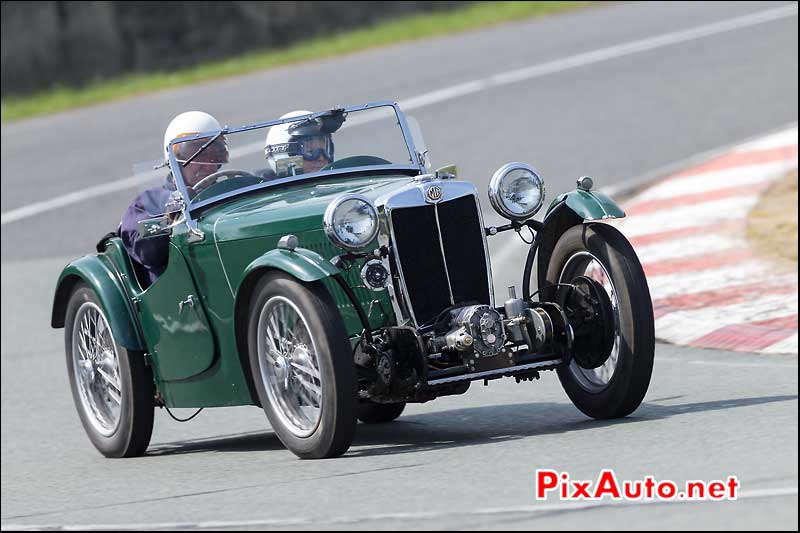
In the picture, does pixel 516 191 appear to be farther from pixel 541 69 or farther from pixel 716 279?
pixel 541 69

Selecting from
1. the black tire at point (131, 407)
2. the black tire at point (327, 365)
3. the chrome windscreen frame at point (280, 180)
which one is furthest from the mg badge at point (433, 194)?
the black tire at point (131, 407)

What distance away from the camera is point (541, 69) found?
17500mm

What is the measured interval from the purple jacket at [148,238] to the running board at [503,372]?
5.78 ft

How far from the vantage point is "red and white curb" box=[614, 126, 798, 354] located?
28.3ft

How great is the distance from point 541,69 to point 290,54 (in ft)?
11.9

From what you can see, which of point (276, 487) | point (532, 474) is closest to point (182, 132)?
point (276, 487)

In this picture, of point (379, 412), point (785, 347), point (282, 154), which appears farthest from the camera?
point (785, 347)

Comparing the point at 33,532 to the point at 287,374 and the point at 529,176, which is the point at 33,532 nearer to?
the point at 287,374

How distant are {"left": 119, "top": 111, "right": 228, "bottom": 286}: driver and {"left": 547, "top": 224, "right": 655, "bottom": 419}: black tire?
1.82 m

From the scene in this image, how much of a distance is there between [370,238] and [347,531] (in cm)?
163

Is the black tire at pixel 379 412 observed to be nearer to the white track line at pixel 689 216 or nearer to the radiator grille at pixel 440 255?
the radiator grille at pixel 440 255

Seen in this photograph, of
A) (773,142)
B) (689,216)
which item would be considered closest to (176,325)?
Result: (689,216)

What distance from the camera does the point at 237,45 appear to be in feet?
64.9

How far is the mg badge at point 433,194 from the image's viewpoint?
6.23 meters
